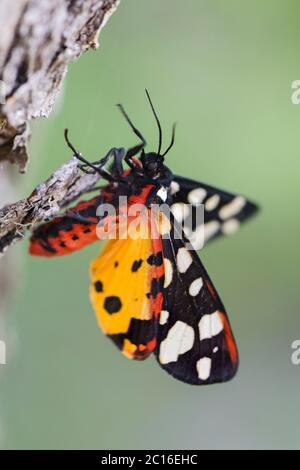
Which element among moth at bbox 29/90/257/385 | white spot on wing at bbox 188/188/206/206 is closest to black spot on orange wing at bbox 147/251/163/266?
moth at bbox 29/90/257/385

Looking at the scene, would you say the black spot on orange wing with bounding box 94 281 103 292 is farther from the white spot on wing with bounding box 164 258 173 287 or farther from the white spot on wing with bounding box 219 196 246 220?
the white spot on wing with bounding box 219 196 246 220


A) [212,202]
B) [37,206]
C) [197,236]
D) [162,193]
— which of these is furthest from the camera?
[197,236]

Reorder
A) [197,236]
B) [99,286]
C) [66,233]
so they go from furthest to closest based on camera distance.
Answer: [197,236] → [99,286] → [66,233]

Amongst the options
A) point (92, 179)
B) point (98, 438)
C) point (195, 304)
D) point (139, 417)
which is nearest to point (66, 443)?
point (98, 438)

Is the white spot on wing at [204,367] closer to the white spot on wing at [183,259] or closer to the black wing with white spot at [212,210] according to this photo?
the white spot on wing at [183,259]

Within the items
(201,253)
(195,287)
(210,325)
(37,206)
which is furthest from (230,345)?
(201,253)

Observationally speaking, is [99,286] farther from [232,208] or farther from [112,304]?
[232,208]
